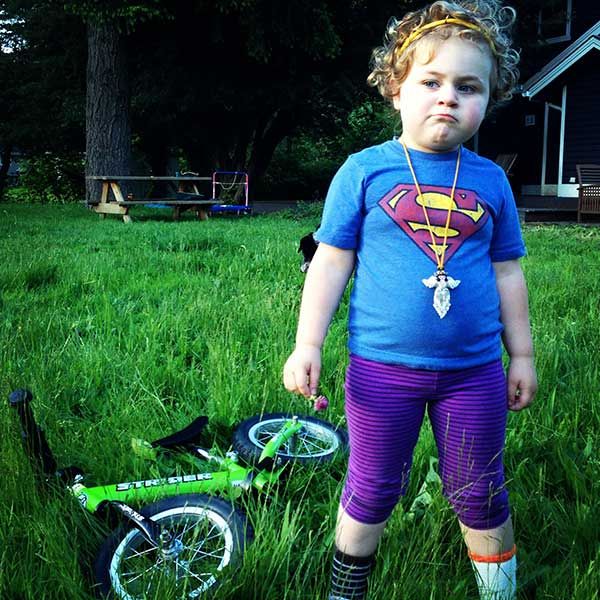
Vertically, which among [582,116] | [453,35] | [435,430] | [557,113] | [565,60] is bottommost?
[435,430]

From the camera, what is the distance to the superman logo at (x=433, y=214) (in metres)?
1.60

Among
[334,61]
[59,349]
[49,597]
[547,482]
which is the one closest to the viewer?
[49,597]

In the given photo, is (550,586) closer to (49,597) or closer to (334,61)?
(49,597)

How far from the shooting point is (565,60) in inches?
690

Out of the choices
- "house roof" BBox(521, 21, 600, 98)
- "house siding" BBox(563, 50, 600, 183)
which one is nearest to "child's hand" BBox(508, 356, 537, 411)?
"house roof" BBox(521, 21, 600, 98)

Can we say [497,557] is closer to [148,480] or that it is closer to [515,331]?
[515,331]

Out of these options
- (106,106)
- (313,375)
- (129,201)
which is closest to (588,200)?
(129,201)

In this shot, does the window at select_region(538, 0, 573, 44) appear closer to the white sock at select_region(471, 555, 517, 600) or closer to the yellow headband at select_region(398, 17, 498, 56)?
the yellow headband at select_region(398, 17, 498, 56)

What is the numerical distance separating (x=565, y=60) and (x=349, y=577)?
1846 cm

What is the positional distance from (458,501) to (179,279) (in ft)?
13.1

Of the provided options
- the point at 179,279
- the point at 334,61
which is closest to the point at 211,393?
the point at 179,279

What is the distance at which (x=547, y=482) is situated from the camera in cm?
216

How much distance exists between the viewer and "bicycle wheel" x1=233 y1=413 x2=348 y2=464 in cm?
227

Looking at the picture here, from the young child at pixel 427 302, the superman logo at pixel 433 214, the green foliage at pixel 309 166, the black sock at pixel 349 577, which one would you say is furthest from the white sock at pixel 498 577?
the green foliage at pixel 309 166
